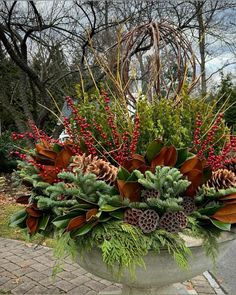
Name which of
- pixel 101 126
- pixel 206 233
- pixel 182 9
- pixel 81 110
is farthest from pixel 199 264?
pixel 182 9

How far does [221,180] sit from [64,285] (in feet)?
7.40

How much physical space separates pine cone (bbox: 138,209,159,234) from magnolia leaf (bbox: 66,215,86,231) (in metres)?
0.26

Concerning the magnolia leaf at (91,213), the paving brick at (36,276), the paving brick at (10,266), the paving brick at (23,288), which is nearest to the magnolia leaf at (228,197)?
the magnolia leaf at (91,213)

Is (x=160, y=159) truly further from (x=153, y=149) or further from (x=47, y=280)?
(x=47, y=280)

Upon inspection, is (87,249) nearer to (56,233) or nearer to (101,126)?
(56,233)

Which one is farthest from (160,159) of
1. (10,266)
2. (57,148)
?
(10,266)

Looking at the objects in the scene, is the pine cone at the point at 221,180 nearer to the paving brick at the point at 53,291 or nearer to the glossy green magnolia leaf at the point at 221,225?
the glossy green magnolia leaf at the point at 221,225

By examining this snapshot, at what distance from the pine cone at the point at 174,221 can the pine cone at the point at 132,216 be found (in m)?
0.12

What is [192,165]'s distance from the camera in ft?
6.16

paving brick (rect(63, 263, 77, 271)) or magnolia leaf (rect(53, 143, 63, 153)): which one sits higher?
magnolia leaf (rect(53, 143, 63, 153))

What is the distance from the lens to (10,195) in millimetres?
8359

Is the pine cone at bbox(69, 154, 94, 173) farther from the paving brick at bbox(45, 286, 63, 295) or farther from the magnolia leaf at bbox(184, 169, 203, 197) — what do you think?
the paving brick at bbox(45, 286, 63, 295)

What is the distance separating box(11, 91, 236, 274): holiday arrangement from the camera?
5.77 feet

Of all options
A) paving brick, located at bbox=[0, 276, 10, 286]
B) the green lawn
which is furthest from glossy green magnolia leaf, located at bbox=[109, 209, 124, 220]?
the green lawn
